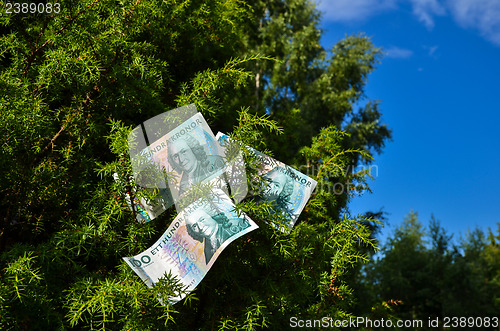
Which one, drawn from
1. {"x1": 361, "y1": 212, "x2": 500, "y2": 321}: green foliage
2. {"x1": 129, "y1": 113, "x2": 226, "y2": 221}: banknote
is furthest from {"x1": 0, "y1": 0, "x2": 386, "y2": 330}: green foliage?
{"x1": 361, "y1": 212, "x2": 500, "y2": 321}: green foliage

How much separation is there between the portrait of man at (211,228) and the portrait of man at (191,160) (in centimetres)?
19

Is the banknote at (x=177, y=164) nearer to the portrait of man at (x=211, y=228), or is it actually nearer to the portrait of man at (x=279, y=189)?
the portrait of man at (x=211, y=228)

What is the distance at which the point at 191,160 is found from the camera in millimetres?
1740

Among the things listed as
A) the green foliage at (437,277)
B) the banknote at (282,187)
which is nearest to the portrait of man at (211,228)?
the banknote at (282,187)

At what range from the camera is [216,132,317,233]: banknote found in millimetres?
1797

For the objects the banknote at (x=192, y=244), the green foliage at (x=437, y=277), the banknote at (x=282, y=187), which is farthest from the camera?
the green foliage at (x=437, y=277)

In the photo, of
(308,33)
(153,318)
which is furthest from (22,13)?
(308,33)

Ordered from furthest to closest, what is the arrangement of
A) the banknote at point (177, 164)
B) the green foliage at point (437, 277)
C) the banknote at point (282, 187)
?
the green foliage at point (437, 277), the banknote at point (282, 187), the banknote at point (177, 164)

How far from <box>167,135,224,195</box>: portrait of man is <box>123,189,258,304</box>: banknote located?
0.16 meters

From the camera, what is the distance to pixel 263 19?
10.4m

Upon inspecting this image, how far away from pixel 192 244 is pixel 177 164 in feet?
1.21

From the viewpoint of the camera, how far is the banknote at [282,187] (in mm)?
1797

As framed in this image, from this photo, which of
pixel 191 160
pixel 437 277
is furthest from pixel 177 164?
pixel 437 277

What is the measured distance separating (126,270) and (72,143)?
0.80 meters
